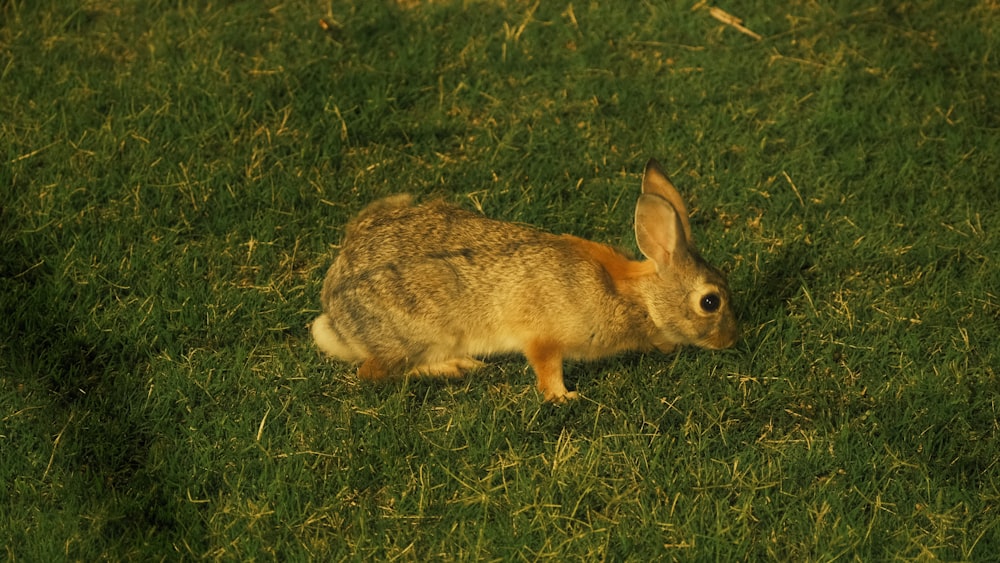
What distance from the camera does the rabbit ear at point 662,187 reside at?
5.20 metres

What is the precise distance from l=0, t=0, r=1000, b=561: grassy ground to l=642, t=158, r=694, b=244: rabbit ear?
62cm

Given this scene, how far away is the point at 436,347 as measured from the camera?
202 inches

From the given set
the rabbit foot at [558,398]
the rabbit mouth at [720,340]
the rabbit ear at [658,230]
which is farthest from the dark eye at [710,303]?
the rabbit foot at [558,398]

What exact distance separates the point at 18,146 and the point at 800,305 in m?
4.22

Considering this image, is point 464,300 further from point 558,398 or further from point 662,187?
point 662,187

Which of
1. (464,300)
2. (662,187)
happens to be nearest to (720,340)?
(662,187)

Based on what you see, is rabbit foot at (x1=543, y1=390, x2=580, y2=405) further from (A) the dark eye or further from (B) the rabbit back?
(A) the dark eye

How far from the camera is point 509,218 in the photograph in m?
6.06

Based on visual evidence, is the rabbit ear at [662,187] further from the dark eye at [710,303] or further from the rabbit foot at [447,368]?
the rabbit foot at [447,368]

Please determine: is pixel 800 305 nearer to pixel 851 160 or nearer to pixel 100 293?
pixel 851 160

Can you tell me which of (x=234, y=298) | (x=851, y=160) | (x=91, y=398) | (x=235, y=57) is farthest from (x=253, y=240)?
(x=851, y=160)

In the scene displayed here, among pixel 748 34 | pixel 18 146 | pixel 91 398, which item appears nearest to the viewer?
pixel 91 398

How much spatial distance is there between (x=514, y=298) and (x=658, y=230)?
0.70m

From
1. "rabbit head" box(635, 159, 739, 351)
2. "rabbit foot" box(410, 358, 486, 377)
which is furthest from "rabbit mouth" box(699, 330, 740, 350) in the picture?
"rabbit foot" box(410, 358, 486, 377)
